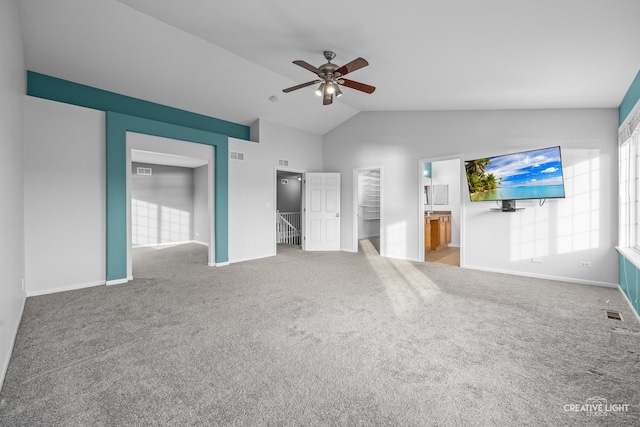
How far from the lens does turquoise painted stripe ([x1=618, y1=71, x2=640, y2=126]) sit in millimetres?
3113

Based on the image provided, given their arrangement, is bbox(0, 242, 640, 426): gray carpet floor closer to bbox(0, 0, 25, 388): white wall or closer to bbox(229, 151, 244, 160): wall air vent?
bbox(0, 0, 25, 388): white wall

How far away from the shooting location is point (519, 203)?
4746 mm

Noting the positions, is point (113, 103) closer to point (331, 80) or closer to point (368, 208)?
point (331, 80)

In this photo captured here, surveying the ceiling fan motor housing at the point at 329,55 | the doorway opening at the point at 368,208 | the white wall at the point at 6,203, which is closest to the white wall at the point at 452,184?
the doorway opening at the point at 368,208

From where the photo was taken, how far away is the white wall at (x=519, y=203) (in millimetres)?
4125

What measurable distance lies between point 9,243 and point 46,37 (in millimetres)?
2757

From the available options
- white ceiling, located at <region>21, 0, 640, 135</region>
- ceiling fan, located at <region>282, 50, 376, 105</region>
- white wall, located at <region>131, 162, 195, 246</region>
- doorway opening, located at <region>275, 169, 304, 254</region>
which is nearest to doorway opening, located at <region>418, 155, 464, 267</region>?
white ceiling, located at <region>21, 0, 640, 135</region>

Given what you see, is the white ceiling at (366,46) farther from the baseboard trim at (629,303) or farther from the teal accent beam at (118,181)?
the baseboard trim at (629,303)

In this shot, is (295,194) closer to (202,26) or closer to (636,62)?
(202,26)

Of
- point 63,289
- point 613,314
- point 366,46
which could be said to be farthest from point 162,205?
point 613,314

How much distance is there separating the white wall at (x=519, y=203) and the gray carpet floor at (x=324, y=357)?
2.24 ft

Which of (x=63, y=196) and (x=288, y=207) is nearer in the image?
(x=63, y=196)

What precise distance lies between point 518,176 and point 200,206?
26.3ft

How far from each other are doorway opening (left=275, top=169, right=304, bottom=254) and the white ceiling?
15.6ft
